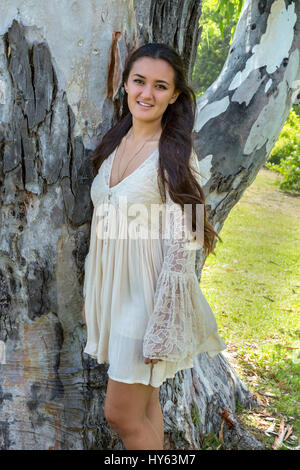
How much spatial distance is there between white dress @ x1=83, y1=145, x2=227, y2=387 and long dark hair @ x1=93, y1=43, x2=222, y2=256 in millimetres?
51

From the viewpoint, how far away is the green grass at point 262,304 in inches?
154

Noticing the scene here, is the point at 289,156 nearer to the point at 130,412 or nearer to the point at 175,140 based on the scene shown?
the point at 175,140

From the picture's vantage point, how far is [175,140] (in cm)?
226

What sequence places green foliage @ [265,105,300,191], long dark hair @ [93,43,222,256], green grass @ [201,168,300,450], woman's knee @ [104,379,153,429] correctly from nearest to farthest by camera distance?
long dark hair @ [93,43,222,256] < woman's knee @ [104,379,153,429] < green grass @ [201,168,300,450] < green foliage @ [265,105,300,191]

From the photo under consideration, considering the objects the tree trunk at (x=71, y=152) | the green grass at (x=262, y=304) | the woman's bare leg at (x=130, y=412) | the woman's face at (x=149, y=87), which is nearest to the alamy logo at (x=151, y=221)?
the tree trunk at (x=71, y=152)

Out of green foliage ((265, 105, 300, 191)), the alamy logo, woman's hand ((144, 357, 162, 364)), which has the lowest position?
woman's hand ((144, 357, 162, 364))

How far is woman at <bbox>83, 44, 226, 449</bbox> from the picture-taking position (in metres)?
2.19

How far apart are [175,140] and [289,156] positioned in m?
10.0

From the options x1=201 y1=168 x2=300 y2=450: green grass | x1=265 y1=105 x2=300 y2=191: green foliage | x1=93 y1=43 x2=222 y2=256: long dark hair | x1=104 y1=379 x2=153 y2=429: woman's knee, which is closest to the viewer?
x1=93 y1=43 x2=222 y2=256: long dark hair

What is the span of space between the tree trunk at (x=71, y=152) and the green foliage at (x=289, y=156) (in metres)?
7.92

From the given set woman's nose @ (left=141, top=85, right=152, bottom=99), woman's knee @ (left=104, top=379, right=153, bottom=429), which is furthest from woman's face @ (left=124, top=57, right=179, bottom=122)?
woman's knee @ (left=104, top=379, right=153, bottom=429)

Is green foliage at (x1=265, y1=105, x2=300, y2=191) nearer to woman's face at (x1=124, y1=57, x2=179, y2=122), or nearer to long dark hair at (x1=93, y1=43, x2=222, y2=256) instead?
long dark hair at (x1=93, y1=43, x2=222, y2=256)
